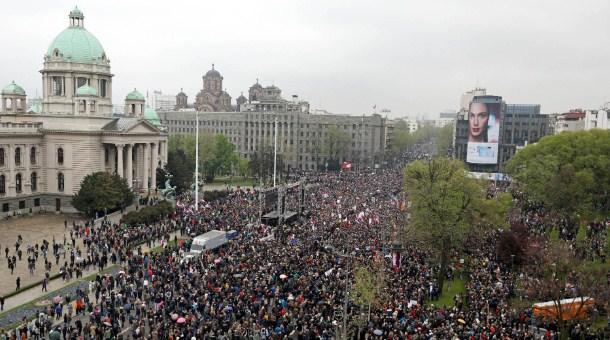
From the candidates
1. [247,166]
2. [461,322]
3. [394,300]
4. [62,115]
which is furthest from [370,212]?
[247,166]

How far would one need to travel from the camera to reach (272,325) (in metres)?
24.4

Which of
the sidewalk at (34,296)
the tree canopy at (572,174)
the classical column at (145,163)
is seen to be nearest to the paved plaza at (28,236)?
the sidewalk at (34,296)

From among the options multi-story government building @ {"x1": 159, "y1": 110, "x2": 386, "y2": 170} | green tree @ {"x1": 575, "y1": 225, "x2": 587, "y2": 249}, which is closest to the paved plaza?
green tree @ {"x1": 575, "y1": 225, "x2": 587, "y2": 249}

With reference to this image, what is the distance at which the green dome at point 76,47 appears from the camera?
2559 inches

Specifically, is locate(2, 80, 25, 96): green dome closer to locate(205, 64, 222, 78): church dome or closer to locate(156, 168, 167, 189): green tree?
locate(156, 168, 167, 189): green tree

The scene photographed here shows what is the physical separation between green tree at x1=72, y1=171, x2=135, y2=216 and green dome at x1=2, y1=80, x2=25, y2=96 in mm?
17871

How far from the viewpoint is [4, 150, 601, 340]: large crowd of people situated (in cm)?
2358

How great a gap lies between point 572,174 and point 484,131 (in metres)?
52.4

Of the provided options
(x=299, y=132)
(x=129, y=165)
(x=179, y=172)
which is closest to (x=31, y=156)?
(x=129, y=165)

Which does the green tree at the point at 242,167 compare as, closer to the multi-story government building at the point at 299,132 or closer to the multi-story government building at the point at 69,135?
the multi-story government building at the point at 299,132

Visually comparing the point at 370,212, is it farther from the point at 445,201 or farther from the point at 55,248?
the point at 55,248

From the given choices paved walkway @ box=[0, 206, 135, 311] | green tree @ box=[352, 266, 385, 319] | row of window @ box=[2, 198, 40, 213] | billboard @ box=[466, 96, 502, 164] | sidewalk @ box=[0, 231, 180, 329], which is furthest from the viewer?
billboard @ box=[466, 96, 502, 164]

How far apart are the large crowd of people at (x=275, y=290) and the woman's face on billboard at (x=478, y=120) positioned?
5342 cm

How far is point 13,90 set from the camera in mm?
63219
